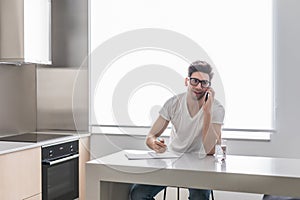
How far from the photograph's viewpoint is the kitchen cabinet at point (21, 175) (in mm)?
2826

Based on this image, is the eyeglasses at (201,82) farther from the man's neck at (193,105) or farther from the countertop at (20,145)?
the countertop at (20,145)

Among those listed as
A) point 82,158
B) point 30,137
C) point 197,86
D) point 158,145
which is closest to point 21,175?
point 30,137

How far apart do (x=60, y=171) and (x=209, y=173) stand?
71.8 inches

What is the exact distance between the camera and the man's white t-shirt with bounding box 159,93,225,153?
2.60 m

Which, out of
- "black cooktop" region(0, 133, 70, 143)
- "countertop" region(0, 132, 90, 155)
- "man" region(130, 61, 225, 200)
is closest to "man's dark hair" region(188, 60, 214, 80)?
"man" region(130, 61, 225, 200)

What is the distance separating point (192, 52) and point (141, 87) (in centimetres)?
39

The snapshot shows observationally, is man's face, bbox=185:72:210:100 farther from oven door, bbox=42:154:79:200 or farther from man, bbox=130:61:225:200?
oven door, bbox=42:154:79:200

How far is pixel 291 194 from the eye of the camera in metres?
1.90

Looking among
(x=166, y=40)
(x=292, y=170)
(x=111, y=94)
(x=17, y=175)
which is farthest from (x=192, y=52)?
(x=17, y=175)

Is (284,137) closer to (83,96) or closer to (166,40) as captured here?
(166,40)

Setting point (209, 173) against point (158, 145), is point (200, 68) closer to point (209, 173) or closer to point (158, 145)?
point (158, 145)

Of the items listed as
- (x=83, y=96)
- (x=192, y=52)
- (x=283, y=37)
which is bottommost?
(x=83, y=96)

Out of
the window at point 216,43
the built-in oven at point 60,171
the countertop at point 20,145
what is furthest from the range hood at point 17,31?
the built-in oven at point 60,171

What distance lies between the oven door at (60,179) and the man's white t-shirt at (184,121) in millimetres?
1158
